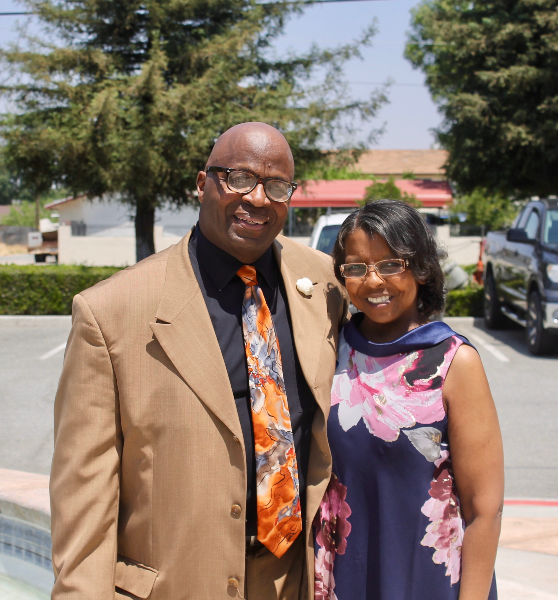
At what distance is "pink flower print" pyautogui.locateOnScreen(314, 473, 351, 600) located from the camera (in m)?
2.01

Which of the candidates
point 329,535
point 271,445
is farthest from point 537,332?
point 271,445

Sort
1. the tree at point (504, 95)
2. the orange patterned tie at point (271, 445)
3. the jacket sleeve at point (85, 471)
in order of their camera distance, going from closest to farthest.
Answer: the jacket sleeve at point (85, 471) < the orange patterned tie at point (271, 445) < the tree at point (504, 95)

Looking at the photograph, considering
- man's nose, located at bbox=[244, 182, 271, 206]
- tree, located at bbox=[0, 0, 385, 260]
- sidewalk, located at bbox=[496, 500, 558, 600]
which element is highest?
tree, located at bbox=[0, 0, 385, 260]

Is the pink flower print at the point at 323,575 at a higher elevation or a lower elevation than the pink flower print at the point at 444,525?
lower

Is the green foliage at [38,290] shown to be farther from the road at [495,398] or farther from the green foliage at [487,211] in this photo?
the green foliage at [487,211]

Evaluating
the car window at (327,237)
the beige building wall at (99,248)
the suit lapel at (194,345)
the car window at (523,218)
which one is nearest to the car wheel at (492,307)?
the car window at (523,218)

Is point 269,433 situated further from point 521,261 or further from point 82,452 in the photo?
point 521,261

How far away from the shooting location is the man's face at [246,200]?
6.42 ft

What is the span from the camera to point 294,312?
2.08 metres

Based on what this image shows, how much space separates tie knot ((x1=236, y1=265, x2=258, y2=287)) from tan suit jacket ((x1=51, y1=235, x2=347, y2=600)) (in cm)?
25

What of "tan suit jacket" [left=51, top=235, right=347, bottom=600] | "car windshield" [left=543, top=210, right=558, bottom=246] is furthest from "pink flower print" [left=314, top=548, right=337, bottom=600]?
"car windshield" [left=543, top=210, right=558, bottom=246]

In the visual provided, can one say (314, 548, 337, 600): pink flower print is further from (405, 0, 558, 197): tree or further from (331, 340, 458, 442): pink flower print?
(405, 0, 558, 197): tree

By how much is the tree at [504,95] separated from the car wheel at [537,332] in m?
10.5

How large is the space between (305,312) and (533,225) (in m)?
A: 8.25
